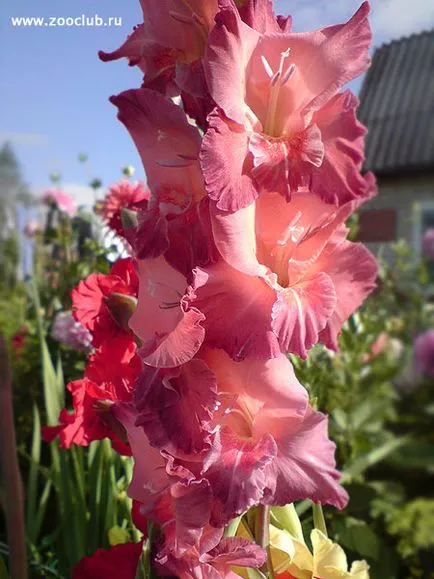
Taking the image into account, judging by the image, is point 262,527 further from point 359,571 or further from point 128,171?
point 128,171

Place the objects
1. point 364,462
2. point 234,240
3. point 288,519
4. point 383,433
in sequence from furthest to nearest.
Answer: point 383,433 → point 364,462 → point 288,519 → point 234,240

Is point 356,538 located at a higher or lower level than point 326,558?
lower

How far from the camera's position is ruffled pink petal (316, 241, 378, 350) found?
469 mm

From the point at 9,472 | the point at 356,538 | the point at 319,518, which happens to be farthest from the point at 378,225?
the point at 9,472

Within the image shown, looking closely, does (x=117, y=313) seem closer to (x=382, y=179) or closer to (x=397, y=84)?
(x=397, y=84)

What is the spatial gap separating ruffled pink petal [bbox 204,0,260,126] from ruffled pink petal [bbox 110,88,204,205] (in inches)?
1.3

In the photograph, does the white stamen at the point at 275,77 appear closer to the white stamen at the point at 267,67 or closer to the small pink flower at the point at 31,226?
the white stamen at the point at 267,67

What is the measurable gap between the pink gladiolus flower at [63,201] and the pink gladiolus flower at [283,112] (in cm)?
162

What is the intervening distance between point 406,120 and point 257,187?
0.71 m

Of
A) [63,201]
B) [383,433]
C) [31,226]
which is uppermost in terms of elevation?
[63,201]

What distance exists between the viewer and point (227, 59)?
42 centimetres

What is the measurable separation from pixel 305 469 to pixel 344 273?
0.41 ft

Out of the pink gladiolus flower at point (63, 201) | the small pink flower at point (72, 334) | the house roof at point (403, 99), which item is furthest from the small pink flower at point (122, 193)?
the pink gladiolus flower at point (63, 201)

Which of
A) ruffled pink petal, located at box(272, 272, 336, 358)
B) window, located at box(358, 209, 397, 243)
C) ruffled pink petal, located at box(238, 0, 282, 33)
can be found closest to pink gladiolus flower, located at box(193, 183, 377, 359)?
ruffled pink petal, located at box(272, 272, 336, 358)
